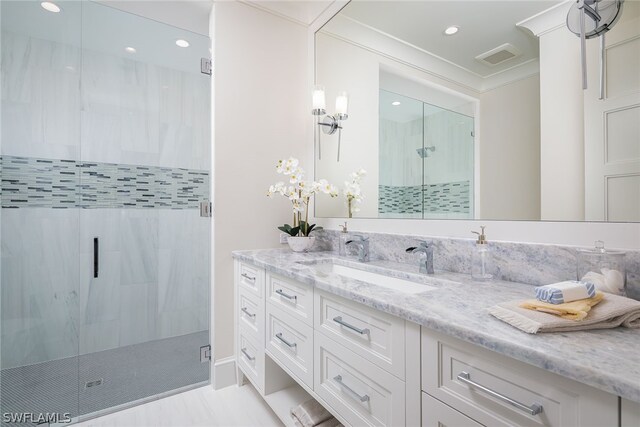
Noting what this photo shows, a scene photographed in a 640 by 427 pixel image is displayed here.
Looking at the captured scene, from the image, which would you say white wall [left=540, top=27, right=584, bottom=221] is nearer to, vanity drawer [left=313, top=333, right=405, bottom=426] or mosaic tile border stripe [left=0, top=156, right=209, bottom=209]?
vanity drawer [left=313, top=333, right=405, bottom=426]

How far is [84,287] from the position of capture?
6.15 ft

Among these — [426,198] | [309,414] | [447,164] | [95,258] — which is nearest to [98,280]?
[95,258]

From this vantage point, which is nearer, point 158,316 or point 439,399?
point 439,399

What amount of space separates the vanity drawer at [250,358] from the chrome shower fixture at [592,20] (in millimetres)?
1770

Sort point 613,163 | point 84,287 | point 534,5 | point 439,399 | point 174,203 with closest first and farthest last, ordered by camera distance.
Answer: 1. point 439,399
2. point 613,163
3. point 534,5
4. point 84,287
5. point 174,203

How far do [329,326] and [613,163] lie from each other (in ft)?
3.39

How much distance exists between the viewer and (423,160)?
154cm

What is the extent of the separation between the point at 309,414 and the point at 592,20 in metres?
1.81

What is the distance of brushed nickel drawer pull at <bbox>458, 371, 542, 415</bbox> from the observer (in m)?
0.60

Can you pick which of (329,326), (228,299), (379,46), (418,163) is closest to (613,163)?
(418,163)

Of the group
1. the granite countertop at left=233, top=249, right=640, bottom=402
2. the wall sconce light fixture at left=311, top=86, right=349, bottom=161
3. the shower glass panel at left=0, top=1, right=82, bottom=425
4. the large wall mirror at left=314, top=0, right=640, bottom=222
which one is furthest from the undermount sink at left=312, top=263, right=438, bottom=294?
the shower glass panel at left=0, top=1, right=82, bottom=425

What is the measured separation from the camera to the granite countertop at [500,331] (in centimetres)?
51

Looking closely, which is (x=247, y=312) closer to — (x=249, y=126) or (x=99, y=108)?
(x=249, y=126)

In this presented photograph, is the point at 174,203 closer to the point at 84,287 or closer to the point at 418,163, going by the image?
the point at 84,287
